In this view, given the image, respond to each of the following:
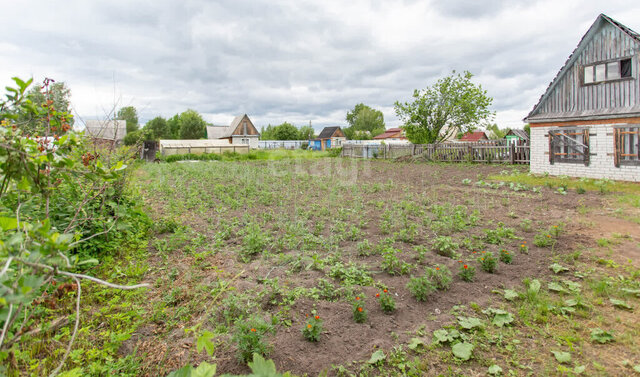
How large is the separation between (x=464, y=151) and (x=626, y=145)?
949 cm

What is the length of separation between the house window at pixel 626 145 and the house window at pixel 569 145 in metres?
0.87

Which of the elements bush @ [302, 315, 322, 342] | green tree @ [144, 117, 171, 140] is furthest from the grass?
green tree @ [144, 117, 171, 140]

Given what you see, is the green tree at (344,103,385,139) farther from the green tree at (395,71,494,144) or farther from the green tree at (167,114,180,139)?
the green tree at (395,71,494,144)

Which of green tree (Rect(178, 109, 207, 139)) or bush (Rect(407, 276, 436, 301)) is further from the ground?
green tree (Rect(178, 109, 207, 139))

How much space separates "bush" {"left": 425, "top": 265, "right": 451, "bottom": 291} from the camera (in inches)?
144

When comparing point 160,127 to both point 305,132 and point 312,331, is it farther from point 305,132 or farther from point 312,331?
point 312,331

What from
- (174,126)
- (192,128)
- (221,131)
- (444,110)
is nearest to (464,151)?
(444,110)

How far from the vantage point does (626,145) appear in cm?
1130

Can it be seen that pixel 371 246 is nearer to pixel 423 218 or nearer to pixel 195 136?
pixel 423 218

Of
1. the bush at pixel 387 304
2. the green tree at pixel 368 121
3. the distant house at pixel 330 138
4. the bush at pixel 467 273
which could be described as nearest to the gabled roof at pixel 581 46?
the bush at pixel 467 273

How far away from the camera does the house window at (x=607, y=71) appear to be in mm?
11477

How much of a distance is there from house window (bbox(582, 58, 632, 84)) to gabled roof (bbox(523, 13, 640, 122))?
600 millimetres

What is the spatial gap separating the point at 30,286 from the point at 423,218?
617 centimetres

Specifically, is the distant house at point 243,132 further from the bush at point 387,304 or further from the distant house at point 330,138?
the bush at point 387,304
